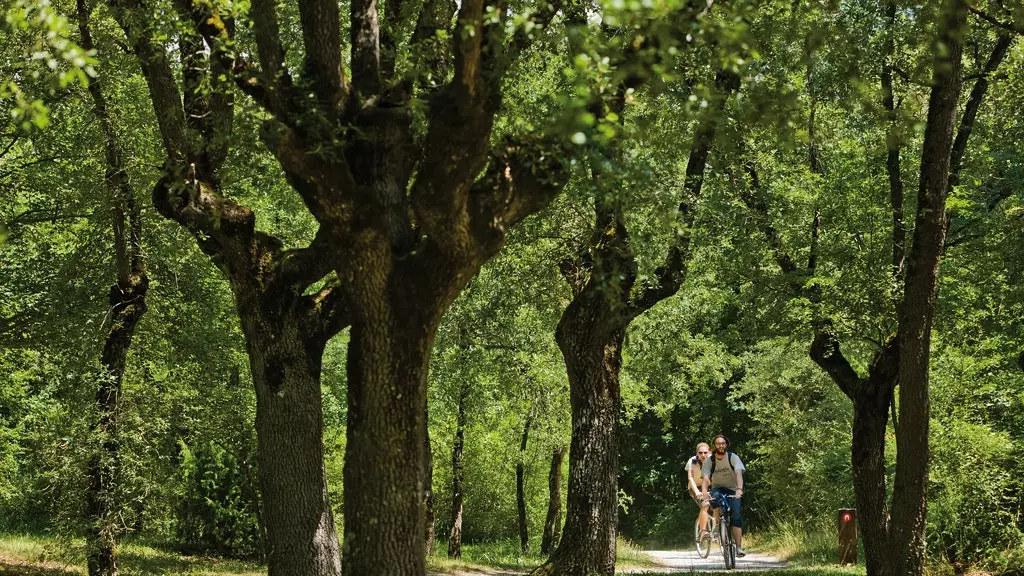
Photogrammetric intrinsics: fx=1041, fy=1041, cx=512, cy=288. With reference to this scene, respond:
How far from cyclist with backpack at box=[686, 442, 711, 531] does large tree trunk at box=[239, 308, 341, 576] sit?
7.24m

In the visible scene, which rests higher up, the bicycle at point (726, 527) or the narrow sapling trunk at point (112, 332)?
the narrow sapling trunk at point (112, 332)

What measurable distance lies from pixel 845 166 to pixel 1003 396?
285 inches

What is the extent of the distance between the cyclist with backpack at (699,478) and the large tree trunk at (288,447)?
7.24 m

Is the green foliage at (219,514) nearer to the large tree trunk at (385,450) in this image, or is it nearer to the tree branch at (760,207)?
the tree branch at (760,207)

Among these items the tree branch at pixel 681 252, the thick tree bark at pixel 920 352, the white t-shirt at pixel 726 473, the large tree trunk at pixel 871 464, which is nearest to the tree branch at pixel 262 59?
the tree branch at pixel 681 252

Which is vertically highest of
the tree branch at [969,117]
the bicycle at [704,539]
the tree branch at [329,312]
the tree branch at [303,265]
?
the tree branch at [969,117]

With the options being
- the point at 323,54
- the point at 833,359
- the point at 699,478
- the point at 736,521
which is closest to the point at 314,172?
the point at 323,54

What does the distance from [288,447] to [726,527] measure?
8492 millimetres

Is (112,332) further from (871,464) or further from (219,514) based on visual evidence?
(871,464)

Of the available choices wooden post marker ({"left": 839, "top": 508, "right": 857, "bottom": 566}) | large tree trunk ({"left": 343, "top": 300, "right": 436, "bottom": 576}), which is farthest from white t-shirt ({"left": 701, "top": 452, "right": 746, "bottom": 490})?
large tree trunk ({"left": 343, "top": 300, "right": 436, "bottom": 576})

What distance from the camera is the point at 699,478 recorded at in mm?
17219

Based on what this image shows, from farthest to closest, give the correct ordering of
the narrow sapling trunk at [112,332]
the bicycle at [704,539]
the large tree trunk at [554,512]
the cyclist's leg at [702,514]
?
the large tree trunk at [554,512], the bicycle at [704,539], the cyclist's leg at [702,514], the narrow sapling trunk at [112,332]

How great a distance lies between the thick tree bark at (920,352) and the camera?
11.1 m

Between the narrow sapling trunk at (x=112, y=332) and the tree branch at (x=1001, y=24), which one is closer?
the tree branch at (x=1001, y=24)
